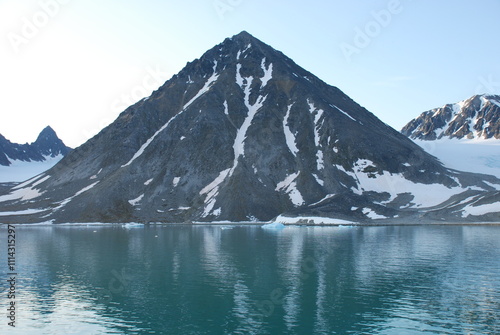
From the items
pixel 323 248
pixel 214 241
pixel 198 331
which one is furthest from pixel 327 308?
pixel 214 241

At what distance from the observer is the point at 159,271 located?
67125mm

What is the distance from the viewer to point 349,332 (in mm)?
37188

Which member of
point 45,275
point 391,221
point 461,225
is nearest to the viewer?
point 45,275

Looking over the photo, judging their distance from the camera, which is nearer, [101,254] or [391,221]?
[101,254]

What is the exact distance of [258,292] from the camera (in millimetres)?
52062

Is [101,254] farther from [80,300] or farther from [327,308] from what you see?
[327,308]

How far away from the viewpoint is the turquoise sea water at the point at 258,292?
39.5 m

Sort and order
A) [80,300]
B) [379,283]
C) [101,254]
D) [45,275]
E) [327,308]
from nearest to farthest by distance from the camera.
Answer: [327,308] < [80,300] < [379,283] < [45,275] < [101,254]

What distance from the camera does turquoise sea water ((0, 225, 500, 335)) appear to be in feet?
129

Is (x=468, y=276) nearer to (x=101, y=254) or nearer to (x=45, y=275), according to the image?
(x=45, y=275)

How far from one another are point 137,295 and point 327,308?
2061cm

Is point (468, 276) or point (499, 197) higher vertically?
point (499, 197)

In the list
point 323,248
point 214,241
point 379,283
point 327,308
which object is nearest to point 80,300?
point 327,308

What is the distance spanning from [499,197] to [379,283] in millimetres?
154657
